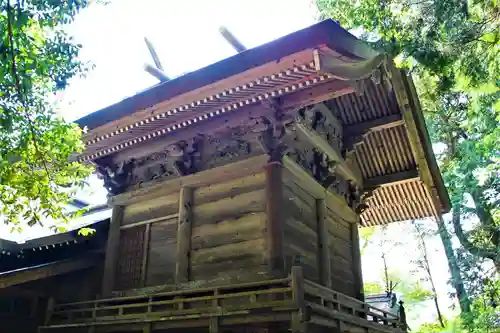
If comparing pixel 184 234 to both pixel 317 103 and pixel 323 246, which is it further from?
pixel 317 103

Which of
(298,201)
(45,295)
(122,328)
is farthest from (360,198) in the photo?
(45,295)

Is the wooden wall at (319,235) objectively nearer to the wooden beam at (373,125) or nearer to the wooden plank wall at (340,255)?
the wooden plank wall at (340,255)

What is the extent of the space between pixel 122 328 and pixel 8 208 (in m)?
3.11

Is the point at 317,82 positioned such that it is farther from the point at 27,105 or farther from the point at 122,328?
the point at 122,328

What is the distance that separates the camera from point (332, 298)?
6.68m

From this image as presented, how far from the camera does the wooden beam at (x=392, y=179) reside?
34.0ft

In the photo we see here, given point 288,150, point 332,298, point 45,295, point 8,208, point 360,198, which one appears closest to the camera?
point 8,208

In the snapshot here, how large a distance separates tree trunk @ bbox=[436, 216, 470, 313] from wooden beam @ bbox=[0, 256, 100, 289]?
12010 millimetres

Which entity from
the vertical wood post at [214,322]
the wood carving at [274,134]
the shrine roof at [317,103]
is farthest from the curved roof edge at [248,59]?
the vertical wood post at [214,322]

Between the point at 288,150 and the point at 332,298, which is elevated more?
the point at 288,150

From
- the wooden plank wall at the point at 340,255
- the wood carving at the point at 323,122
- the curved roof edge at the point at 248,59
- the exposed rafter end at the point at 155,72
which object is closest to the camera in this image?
the curved roof edge at the point at 248,59

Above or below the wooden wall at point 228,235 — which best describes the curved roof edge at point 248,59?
above

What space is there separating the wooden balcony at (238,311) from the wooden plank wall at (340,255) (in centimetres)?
87

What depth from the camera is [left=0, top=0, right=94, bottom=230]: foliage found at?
444 centimetres
